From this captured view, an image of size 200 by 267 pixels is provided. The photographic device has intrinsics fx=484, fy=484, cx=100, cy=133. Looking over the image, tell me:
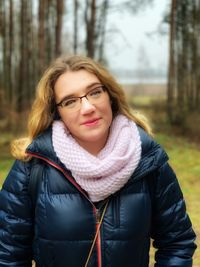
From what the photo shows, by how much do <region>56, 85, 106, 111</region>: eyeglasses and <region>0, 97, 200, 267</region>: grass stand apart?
3145 millimetres

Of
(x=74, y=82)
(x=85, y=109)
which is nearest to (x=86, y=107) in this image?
(x=85, y=109)

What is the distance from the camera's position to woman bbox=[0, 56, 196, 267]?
1.80 metres

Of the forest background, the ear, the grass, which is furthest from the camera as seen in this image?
the forest background

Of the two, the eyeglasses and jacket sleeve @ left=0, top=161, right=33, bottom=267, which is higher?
the eyeglasses

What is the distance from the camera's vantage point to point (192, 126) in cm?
1609

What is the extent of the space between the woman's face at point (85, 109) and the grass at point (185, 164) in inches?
122

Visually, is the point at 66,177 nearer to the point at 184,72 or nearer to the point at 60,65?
the point at 60,65

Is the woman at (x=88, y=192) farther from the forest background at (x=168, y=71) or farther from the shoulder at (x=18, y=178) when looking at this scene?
the forest background at (x=168, y=71)

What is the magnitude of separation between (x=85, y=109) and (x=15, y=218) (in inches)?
19.5

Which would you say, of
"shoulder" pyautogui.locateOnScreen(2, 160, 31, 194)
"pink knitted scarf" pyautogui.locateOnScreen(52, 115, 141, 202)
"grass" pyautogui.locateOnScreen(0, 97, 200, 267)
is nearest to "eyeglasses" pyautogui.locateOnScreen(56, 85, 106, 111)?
"pink knitted scarf" pyautogui.locateOnScreen(52, 115, 141, 202)

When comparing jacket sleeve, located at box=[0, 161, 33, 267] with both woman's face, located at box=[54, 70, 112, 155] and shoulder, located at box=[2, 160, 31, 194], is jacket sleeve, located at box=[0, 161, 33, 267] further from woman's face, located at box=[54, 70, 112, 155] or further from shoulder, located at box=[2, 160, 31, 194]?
woman's face, located at box=[54, 70, 112, 155]

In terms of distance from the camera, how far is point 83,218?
179 cm

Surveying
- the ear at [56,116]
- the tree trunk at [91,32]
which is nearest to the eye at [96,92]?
the ear at [56,116]

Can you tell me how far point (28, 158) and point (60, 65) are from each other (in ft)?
1.28
